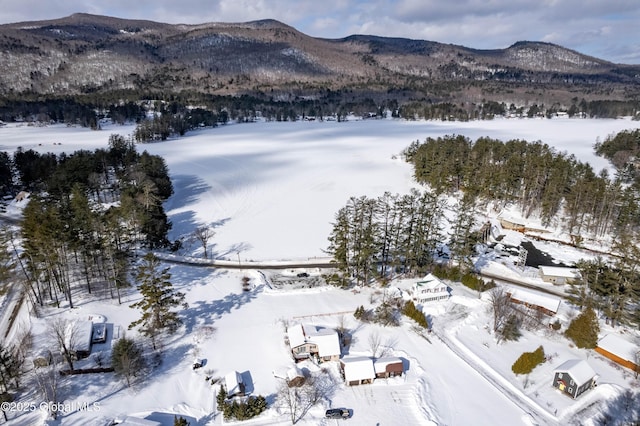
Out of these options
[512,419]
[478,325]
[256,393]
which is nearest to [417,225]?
[478,325]

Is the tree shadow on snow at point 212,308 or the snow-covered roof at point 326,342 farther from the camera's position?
the tree shadow on snow at point 212,308

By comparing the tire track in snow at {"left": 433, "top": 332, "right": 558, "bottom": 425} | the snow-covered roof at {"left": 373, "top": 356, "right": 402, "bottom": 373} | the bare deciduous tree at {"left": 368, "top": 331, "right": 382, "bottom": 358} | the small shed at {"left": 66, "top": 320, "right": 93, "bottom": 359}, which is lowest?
the tire track in snow at {"left": 433, "top": 332, "right": 558, "bottom": 425}

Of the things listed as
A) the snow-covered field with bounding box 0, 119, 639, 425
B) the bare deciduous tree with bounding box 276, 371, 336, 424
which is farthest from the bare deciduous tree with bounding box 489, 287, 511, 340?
the bare deciduous tree with bounding box 276, 371, 336, 424

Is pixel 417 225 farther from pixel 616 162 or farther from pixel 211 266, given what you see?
pixel 616 162

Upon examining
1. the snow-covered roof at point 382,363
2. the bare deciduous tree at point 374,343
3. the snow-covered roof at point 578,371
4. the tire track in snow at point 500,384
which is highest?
the snow-covered roof at point 578,371

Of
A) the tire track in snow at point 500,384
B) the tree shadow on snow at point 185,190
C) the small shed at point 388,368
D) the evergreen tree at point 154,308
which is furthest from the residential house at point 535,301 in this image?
the tree shadow on snow at point 185,190

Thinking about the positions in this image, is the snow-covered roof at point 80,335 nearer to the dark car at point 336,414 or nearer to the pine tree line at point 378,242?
the dark car at point 336,414

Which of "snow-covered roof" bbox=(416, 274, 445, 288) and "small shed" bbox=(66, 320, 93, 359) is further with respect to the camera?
"snow-covered roof" bbox=(416, 274, 445, 288)

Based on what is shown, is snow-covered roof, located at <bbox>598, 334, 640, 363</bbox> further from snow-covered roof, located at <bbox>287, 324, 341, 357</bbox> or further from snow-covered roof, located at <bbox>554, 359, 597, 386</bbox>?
snow-covered roof, located at <bbox>287, 324, 341, 357</bbox>
